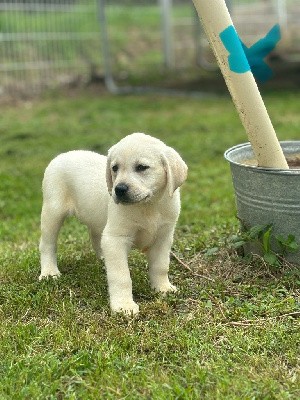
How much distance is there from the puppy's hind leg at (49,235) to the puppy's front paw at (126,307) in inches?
29.4

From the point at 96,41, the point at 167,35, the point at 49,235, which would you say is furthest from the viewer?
the point at 167,35

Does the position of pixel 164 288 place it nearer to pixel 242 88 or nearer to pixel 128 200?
pixel 128 200

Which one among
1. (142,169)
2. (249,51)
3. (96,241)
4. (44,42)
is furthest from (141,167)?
(44,42)

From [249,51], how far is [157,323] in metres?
1.92

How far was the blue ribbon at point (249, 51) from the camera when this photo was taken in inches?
166

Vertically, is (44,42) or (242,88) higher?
(242,88)

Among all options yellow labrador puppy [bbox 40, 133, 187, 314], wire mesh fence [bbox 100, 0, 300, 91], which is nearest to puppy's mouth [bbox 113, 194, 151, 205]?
yellow labrador puppy [bbox 40, 133, 187, 314]

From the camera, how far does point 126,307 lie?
12.7 feet

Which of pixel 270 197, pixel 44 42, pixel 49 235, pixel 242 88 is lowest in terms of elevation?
pixel 44 42

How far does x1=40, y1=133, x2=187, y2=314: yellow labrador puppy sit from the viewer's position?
149 inches

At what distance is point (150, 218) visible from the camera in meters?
3.99

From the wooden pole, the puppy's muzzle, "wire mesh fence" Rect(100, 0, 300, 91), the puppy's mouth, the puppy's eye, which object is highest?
the wooden pole

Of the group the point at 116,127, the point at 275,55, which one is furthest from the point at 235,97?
the point at 275,55

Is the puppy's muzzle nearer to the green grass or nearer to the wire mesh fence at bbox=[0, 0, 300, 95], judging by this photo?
the green grass
